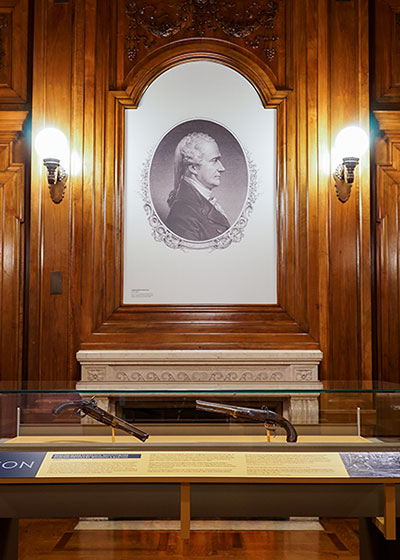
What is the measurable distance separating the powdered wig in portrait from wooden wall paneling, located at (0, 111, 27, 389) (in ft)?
4.17

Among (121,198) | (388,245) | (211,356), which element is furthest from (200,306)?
(388,245)

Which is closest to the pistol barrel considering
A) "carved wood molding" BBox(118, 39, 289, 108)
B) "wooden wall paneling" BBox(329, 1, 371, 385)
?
"wooden wall paneling" BBox(329, 1, 371, 385)

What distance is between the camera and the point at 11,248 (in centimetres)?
489

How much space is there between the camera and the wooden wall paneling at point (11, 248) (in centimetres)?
484

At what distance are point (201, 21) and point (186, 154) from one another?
1121 millimetres

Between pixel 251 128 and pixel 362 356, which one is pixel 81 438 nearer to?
pixel 362 356

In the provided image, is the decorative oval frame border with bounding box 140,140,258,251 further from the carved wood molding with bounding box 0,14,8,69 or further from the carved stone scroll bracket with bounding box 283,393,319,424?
the carved stone scroll bracket with bounding box 283,393,319,424

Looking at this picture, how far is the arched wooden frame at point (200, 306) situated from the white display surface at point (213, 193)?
6 centimetres

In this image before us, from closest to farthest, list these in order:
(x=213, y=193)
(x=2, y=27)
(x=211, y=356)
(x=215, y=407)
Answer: (x=215, y=407) < (x=211, y=356) < (x=213, y=193) < (x=2, y=27)

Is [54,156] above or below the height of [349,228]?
above

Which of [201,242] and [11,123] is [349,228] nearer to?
[201,242]

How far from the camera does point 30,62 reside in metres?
4.98

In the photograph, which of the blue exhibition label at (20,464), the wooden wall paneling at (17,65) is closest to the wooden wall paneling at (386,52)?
the wooden wall paneling at (17,65)

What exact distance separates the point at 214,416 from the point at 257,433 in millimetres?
171
